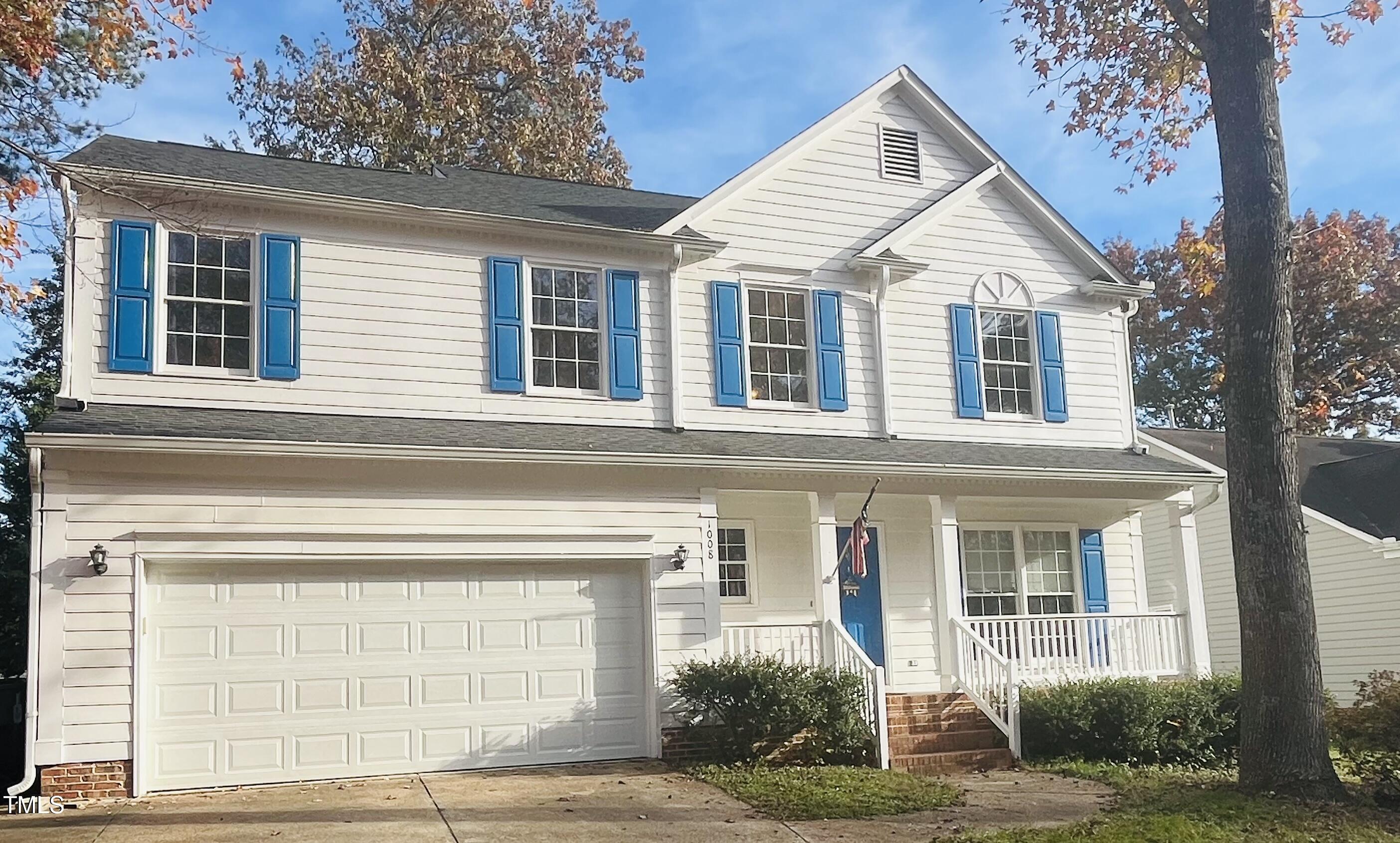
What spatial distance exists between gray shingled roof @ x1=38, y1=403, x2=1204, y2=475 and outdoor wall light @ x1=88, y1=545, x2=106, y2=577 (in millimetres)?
1014

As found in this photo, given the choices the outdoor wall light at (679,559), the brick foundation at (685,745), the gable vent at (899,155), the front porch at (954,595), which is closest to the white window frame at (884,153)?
the gable vent at (899,155)

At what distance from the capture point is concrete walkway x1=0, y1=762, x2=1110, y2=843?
29.2ft

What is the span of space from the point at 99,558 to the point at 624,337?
5816 millimetres

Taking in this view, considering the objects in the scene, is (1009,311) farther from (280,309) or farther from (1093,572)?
(280,309)

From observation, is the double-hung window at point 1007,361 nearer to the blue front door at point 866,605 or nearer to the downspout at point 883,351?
the downspout at point 883,351

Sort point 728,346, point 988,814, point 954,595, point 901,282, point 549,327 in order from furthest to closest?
1. point 901,282
2. point 728,346
3. point 954,595
4. point 549,327
5. point 988,814

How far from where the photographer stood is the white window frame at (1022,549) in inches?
612

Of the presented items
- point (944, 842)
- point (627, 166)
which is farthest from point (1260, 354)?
point (627, 166)

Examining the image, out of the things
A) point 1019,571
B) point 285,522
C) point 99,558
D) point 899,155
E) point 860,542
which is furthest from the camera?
point 899,155

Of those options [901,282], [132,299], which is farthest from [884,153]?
[132,299]

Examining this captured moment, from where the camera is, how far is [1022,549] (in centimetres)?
1586

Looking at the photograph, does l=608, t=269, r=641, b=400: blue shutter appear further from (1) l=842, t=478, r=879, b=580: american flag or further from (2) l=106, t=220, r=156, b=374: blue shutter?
(2) l=106, t=220, r=156, b=374: blue shutter

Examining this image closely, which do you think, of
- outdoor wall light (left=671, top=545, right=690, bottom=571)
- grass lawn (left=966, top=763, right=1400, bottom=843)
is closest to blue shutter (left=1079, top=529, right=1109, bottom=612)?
grass lawn (left=966, top=763, right=1400, bottom=843)

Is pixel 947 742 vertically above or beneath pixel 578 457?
beneath
